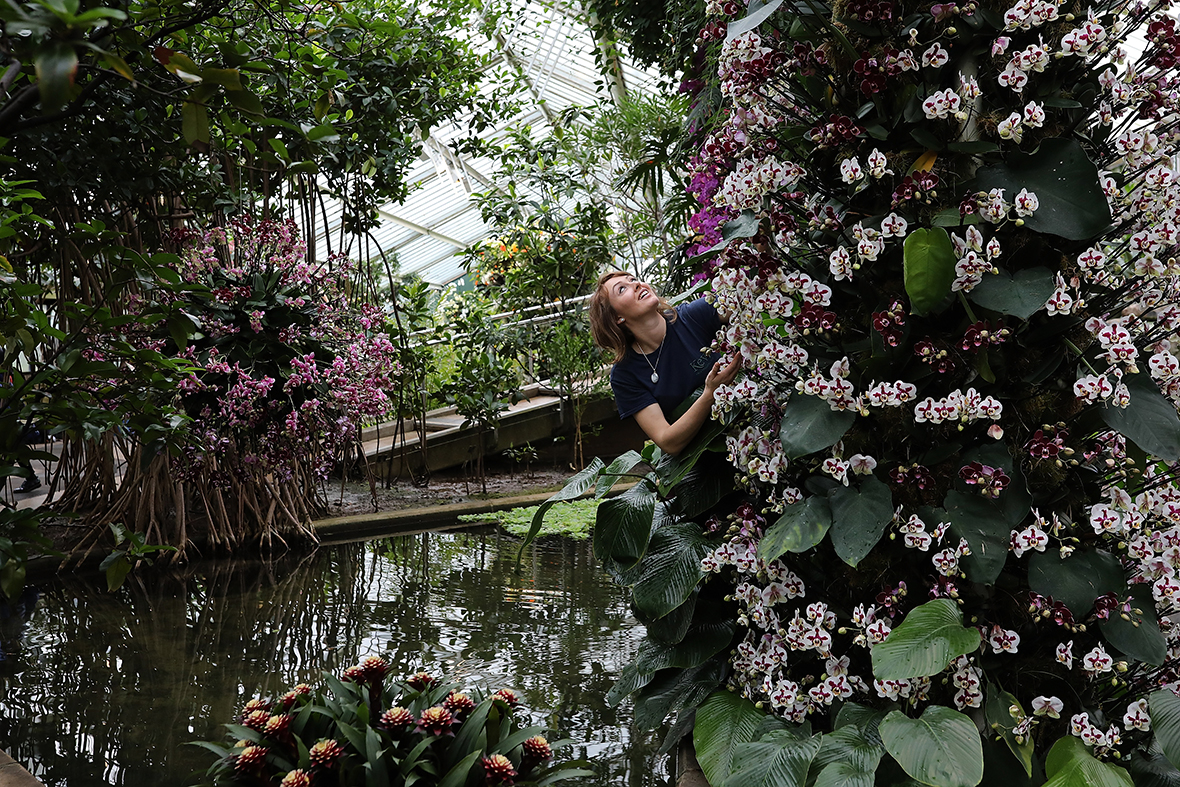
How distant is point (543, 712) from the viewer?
3.13 metres

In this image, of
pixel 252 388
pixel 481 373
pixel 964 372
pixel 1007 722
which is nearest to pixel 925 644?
pixel 1007 722

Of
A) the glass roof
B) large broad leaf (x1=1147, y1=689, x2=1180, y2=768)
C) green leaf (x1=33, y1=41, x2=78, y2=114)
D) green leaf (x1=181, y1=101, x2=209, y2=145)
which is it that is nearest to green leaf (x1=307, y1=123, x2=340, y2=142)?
green leaf (x1=181, y1=101, x2=209, y2=145)

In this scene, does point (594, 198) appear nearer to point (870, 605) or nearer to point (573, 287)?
point (573, 287)

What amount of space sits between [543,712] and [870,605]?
1.49 meters

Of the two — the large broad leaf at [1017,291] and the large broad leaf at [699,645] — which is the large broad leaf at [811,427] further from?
the large broad leaf at [699,645]

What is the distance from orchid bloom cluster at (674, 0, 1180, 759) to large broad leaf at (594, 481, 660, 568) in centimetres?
43

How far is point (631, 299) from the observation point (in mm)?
3045

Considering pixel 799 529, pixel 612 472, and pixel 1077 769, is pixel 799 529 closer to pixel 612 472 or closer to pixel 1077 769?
pixel 1077 769

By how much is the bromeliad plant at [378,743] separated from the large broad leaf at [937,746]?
0.86 metres

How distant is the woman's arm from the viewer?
7.64 feet

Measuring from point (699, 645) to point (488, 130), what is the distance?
50.5 ft

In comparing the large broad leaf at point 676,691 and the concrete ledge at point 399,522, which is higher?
the concrete ledge at point 399,522

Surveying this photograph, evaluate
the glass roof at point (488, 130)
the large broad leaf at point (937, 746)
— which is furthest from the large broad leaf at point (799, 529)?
the glass roof at point (488, 130)

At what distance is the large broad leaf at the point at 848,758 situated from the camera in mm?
1764
